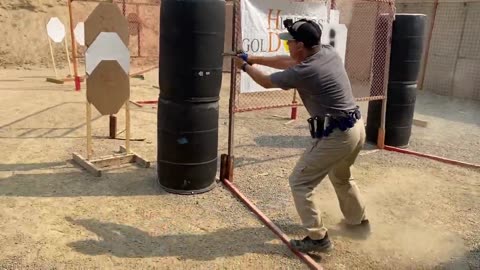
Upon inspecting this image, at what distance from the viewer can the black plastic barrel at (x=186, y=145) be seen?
4395mm

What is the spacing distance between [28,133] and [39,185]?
87.3 inches

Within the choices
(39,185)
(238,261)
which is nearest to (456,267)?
(238,261)

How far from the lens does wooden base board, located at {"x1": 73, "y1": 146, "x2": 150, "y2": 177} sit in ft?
16.5

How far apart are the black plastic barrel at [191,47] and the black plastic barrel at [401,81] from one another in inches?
131

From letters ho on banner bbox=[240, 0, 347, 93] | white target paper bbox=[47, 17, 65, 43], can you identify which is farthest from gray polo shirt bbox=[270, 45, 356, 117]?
white target paper bbox=[47, 17, 65, 43]

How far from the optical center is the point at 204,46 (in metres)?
4.27

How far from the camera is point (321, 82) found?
3.31 metres

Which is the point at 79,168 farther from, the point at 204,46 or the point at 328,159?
the point at 328,159

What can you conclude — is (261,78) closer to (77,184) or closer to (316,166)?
(316,166)

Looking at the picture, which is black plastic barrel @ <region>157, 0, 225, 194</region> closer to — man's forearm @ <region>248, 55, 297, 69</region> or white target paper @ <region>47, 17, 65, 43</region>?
man's forearm @ <region>248, 55, 297, 69</region>

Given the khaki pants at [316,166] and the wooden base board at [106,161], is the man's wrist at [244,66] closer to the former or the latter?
the khaki pants at [316,166]

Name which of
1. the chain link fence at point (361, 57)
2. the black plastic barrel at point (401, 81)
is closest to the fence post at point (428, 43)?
the chain link fence at point (361, 57)

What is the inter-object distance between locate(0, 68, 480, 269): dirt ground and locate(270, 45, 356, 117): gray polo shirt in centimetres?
124

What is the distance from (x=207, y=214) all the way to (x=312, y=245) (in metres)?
1.14
